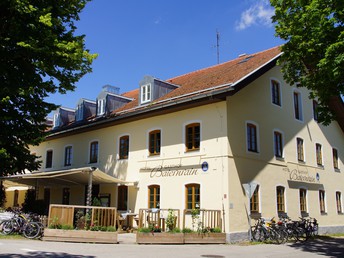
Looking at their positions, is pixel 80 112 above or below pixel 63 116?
below

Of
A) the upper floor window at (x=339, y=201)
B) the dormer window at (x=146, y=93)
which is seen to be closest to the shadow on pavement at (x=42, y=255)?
the dormer window at (x=146, y=93)

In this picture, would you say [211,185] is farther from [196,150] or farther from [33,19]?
[33,19]

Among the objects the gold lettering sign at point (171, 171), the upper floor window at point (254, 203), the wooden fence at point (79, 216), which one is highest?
the gold lettering sign at point (171, 171)

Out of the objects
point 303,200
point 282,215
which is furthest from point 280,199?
point 303,200

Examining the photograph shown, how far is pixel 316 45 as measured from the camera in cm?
1285

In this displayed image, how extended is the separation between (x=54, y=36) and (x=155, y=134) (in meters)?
6.92

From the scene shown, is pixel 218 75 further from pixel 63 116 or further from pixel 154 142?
pixel 63 116

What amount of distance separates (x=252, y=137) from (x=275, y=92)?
3.77 meters

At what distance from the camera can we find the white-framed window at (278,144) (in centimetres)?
1992

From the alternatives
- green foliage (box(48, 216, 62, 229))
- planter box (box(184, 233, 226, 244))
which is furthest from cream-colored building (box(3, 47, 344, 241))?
green foliage (box(48, 216, 62, 229))

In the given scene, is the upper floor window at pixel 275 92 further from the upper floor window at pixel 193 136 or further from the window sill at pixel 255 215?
the window sill at pixel 255 215

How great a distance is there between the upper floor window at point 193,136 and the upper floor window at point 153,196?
8.77 feet

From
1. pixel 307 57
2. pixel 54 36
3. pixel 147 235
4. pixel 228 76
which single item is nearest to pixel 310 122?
pixel 228 76

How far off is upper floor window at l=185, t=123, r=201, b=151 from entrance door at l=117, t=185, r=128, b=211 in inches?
185
